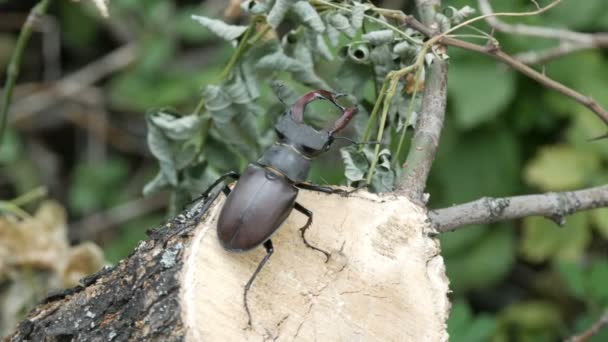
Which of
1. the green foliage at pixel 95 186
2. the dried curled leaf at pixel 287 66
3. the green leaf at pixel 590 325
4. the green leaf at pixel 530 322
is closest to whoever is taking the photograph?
the dried curled leaf at pixel 287 66

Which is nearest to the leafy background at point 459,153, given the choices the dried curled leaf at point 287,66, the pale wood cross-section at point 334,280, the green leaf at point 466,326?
the green leaf at point 466,326

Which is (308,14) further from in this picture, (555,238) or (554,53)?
(555,238)

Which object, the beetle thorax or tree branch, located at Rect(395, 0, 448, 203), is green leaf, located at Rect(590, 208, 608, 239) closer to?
tree branch, located at Rect(395, 0, 448, 203)

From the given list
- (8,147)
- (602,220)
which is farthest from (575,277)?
(8,147)

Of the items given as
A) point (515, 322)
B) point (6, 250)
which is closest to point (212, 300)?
point (6, 250)

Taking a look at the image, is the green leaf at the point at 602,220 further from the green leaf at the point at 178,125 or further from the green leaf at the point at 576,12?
the green leaf at the point at 178,125

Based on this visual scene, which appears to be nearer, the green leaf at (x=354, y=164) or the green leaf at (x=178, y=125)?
the green leaf at (x=354, y=164)
